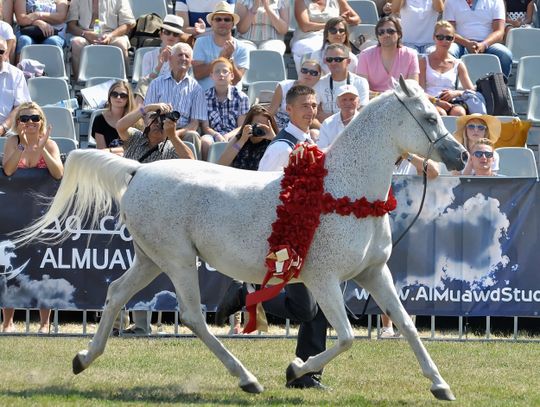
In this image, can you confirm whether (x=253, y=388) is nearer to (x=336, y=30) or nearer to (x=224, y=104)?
(x=224, y=104)

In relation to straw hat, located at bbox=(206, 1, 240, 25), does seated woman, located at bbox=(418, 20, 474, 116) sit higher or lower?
lower

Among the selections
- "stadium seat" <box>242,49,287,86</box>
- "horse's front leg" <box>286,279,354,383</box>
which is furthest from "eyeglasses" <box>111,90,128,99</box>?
"horse's front leg" <box>286,279,354,383</box>

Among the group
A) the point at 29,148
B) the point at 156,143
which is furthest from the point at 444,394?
the point at 29,148

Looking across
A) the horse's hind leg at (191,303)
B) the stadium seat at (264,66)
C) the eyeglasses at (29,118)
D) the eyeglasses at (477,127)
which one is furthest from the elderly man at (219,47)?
the horse's hind leg at (191,303)

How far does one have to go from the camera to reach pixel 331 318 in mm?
8102

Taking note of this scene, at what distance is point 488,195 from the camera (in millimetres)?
11227

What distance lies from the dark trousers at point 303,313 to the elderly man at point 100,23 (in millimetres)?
7703

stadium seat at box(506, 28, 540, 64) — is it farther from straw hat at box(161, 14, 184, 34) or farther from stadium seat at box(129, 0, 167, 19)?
stadium seat at box(129, 0, 167, 19)

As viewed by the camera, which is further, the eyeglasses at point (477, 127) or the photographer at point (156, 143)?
the eyeglasses at point (477, 127)

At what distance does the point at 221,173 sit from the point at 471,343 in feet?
12.3

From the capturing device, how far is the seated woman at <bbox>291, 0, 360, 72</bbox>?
15719 mm

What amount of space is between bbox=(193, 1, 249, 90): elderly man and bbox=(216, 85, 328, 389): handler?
17.7 ft

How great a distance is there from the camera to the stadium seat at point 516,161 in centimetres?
1285

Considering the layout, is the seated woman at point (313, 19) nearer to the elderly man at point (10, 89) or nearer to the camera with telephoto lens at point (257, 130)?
the elderly man at point (10, 89)
